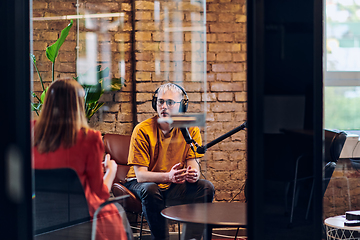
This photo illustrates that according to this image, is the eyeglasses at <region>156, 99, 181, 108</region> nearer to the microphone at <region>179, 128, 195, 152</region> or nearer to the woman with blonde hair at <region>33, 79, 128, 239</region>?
the microphone at <region>179, 128, 195, 152</region>

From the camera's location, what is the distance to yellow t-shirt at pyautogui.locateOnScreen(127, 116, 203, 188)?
174 cm

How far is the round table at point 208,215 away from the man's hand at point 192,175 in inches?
5.0

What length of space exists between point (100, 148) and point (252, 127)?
66 centimetres

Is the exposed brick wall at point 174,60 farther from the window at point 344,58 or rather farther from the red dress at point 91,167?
the window at point 344,58

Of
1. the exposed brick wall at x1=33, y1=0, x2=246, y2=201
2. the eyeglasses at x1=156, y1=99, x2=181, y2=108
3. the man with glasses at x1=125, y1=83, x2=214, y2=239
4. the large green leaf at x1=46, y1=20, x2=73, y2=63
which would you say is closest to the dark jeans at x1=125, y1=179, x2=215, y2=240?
the man with glasses at x1=125, y1=83, x2=214, y2=239

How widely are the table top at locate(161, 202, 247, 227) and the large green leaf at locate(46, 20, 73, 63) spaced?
104cm

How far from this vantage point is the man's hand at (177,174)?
1798 millimetres

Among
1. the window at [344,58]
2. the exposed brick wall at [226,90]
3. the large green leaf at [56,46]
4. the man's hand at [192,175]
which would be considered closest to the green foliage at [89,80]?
the large green leaf at [56,46]

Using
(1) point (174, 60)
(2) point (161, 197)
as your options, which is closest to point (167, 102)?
(1) point (174, 60)

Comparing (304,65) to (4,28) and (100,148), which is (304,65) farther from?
(4,28)

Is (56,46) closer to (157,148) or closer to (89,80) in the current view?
(89,80)

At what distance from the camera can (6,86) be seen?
1.37 m

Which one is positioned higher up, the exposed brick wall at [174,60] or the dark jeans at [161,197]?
the exposed brick wall at [174,60]

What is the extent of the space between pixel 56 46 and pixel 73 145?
0.79 meters
